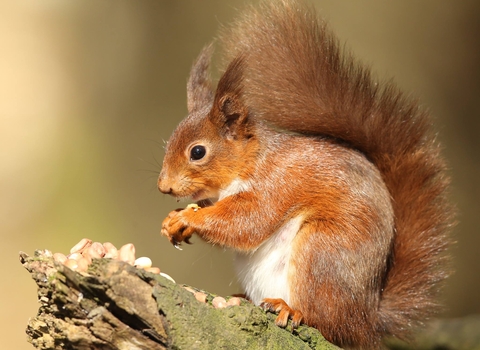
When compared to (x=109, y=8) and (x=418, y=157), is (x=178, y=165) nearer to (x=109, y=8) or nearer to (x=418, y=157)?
(x=418, y=157)

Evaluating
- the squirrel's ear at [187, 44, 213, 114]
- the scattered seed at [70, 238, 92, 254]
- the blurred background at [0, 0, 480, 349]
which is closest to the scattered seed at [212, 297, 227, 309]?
the scattered seed at [70, 238, 92, 254]

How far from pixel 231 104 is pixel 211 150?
16 centimetres

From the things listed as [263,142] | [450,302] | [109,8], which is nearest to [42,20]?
[109,8]

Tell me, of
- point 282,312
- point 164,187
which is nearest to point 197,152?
point 164,187

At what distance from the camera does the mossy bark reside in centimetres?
126

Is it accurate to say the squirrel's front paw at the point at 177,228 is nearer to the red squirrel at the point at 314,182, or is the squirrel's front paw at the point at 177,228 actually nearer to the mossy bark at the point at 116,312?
the red squirrel at the point at 314,182

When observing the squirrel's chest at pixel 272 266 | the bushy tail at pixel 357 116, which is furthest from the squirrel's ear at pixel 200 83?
the squirrel's chest at pixel 272 266

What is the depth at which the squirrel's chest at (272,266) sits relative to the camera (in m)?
1.75

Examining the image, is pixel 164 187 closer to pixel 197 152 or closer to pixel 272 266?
pixel 197 152

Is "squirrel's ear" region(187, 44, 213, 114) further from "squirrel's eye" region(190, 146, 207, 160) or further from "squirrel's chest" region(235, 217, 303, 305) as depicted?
"squirrel's chest" region(235, 217, 303, 305)

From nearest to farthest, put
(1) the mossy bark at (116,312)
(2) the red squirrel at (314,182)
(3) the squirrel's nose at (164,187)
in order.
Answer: (1) the mossy bark at (116,312), (2) the red squirrel at (314,182), (3) the squirrel's nose at (164,187)

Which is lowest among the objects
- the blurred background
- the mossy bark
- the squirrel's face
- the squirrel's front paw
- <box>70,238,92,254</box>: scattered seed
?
the mossy bark

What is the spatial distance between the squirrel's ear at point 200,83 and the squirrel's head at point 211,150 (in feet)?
0.59

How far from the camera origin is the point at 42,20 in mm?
3740
